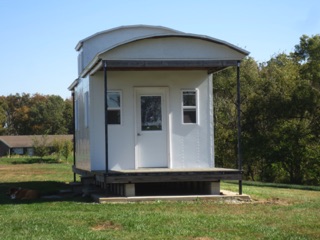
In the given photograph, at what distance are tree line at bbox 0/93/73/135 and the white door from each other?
2920 inches

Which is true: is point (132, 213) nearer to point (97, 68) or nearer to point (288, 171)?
point (97, 68)

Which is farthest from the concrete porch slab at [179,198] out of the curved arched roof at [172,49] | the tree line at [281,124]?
the tree line at [281,124]

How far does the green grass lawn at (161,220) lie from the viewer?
9.65m

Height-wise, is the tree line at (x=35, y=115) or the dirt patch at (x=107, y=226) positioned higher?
the tree line at (x=35, y=115)

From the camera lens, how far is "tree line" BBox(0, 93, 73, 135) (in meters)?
93.5

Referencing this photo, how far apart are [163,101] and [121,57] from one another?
237 centimetres

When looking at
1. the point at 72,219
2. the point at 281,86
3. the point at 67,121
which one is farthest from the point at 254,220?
the point at 67,121

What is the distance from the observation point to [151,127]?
1697 cm

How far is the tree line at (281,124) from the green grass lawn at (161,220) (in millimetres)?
16568

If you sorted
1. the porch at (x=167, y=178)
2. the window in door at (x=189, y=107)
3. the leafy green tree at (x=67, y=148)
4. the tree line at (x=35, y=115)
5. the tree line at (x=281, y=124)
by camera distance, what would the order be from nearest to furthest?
1. the porch at (x=167, y=178)
2. the window in door at (x=189, y=107)
3. the tree line at (x=281, y=124)
4. the leafy green tree at (x=67, y=148)
5. the tree line at (x=35, y=115)

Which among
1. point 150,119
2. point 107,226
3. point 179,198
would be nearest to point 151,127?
point 150,119

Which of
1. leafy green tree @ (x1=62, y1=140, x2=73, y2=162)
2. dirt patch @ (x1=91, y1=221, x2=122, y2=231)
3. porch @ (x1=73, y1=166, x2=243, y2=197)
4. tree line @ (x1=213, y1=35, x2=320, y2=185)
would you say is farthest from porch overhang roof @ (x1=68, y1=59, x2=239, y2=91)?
leafy green tree @ (x1=62, y1=140, x2=73, y2=162)

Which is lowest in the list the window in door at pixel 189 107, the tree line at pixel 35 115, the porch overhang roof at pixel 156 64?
the window in door at pixel 189 107

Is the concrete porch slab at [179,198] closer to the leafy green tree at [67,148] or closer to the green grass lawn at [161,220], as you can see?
the green grass lawn at [161,220]
